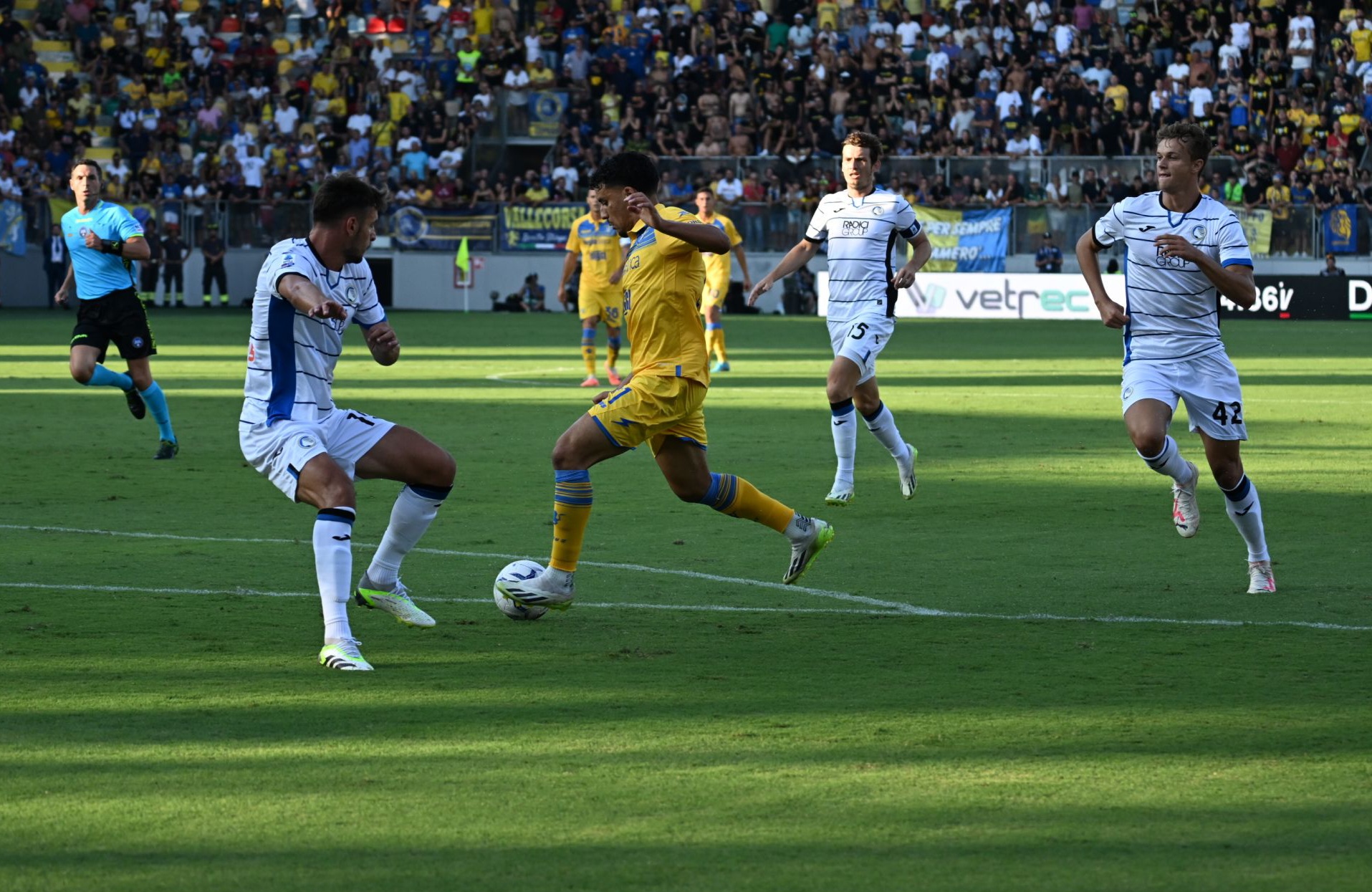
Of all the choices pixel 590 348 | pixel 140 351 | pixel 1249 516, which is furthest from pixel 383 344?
pixel 590 348

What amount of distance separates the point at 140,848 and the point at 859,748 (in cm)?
209

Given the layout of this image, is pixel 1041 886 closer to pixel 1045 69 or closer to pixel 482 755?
pixel 482 755

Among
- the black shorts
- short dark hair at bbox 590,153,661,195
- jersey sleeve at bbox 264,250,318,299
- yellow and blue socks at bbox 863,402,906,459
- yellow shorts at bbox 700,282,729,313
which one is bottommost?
yellow and blue socks at bbox 863,402,906,459

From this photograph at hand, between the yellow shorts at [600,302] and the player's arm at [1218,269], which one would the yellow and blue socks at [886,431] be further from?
the yellow shorts at [600,302]

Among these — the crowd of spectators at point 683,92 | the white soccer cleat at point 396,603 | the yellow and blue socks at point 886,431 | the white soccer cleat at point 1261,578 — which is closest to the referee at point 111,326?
the yellow and blue socks at point 886,431

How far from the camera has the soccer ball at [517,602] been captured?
25.3 feet

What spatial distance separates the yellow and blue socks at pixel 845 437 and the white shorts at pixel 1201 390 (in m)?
3.24

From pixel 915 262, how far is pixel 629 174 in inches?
190

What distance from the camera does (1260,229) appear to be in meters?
36.4

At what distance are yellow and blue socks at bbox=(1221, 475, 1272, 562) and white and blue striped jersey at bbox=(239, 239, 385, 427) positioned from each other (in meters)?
4.04

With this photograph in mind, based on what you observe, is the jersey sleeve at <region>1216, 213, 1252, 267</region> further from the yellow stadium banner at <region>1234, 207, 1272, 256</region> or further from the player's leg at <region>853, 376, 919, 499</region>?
the yellow stadium banner at <region>1234, 207, 1272, 256</region>

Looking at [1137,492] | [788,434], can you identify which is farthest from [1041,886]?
[788,434]

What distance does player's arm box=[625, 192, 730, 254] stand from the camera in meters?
7.36

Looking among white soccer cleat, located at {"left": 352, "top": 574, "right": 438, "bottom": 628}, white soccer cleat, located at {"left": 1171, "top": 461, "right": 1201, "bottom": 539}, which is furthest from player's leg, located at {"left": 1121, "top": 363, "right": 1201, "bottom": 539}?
white soccer cleat, located at {"left": 352, "top": 574, "right": 438, "bottom": 628}
